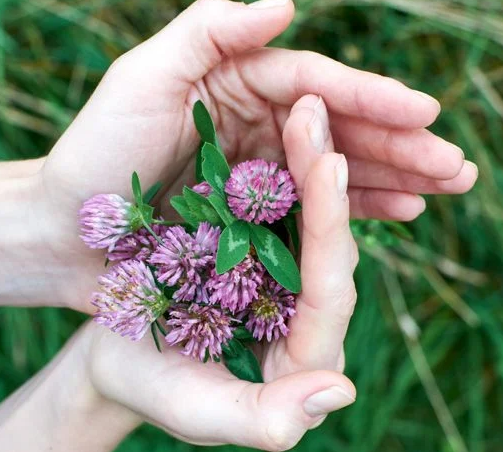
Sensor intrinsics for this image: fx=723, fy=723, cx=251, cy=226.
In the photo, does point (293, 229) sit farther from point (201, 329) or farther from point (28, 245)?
point (28, 245)

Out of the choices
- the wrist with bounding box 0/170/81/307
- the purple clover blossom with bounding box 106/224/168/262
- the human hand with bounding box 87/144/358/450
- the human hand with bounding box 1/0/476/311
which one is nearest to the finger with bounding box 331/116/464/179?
the human hand with bounding box 1/0/476/311

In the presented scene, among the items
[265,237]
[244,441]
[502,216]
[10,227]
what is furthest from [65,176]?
[502,216]

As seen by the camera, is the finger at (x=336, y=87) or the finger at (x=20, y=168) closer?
the finger at (x=336, y=87)

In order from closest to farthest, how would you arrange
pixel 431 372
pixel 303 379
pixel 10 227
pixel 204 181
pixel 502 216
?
1. pixel 303 379
2. pixel 204 181
3. pixel 10 227
4. pixel 502 216
5. pixel 431 372

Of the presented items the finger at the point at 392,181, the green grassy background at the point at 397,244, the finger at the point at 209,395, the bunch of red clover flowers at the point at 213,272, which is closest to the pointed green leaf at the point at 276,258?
the bunch of red clover flowers at the point at 213,272

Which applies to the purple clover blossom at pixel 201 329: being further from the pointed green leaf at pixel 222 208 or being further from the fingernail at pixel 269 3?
the fingernail at pixel 269 3

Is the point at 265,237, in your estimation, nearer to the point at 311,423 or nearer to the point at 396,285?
the point at 311,423
